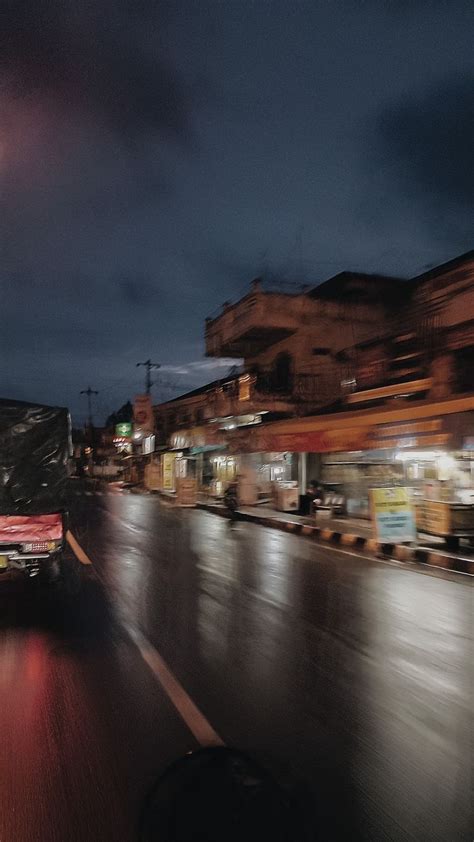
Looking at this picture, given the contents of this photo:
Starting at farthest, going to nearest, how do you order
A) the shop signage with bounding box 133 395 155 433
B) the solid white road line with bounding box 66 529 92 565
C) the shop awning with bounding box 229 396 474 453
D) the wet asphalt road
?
the shop signage with bounding box 133 395 155 433
the shop awning with bounding box 229 396 474 453
the solid white road line with bounding box 66 529 92 565
the wet asphalt road

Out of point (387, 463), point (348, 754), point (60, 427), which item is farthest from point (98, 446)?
point (348, 754)

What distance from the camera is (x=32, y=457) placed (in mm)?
11203

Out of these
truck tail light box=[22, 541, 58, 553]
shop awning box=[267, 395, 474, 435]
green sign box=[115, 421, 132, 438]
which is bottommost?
truck tail light box=[22, 541, 58, 553]

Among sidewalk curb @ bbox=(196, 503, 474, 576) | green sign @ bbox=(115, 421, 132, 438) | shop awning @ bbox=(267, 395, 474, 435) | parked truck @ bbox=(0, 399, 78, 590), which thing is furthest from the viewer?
green sign @ bbox=(115, 421, 132, 438)

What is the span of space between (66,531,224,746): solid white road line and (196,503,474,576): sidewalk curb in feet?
26.1

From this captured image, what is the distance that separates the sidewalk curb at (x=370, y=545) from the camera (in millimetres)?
14180

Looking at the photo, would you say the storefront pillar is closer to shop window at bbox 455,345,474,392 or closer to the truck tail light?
shop window at bbox 455,345,474,392

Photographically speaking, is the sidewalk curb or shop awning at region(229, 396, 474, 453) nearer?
the sidewalk curb

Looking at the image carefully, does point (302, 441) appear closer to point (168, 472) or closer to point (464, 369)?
point (464, 369)

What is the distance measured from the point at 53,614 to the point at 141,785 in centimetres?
548

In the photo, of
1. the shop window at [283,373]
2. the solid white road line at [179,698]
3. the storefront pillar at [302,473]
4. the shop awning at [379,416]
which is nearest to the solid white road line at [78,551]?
the solid white road line at [179,698]

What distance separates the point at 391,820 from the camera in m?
3.77

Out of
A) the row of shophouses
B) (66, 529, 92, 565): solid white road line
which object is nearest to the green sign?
the row of shophouses

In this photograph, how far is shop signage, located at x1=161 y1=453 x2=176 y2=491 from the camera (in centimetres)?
4699
